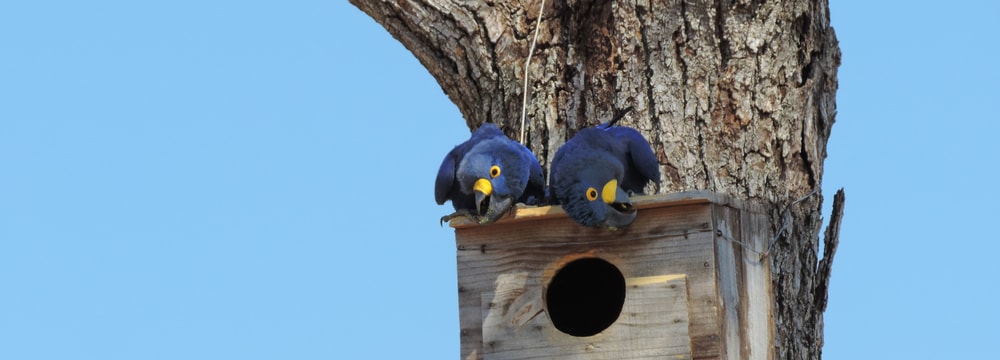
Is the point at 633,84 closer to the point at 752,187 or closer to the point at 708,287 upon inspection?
the point at 752,187

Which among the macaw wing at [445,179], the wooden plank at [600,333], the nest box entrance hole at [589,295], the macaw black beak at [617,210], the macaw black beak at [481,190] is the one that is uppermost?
the macaw wing at [445,179]

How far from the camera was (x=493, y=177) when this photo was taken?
15.7 ft

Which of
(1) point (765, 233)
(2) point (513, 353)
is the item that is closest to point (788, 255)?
(1) point (765, 233)

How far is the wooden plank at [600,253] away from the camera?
4.81 m

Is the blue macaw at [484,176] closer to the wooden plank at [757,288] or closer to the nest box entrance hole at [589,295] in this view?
the nest box entrance hole at [589,295]

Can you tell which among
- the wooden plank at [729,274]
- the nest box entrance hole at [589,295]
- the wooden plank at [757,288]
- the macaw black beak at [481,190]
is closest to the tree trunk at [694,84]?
the wooden plank at [757,288]

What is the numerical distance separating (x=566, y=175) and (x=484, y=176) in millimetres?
237

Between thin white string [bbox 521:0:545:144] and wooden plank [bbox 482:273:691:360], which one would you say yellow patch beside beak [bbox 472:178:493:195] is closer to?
wooden plank [bbox 482:273:691:360]

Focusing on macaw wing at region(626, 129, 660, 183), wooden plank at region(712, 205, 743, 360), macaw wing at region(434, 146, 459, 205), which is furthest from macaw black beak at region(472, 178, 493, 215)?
wooden plank at region(712, 205, 743, 360)

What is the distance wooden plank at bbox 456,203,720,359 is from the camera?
4.81 m

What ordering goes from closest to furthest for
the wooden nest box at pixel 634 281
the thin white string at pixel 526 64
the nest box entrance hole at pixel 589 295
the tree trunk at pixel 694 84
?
the wooden nest box at pixel 634 281, the nest box entrance hole at pixel 589 295, the tree trunk at pixel 694 84, the thin white string at pixel 526 64

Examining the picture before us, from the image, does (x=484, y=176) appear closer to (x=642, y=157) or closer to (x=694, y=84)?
(x=642, y=157)

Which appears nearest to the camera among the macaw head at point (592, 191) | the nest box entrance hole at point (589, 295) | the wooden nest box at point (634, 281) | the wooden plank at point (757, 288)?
the macaw head at point (592, 191)

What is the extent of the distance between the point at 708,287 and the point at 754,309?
1.34 ft
